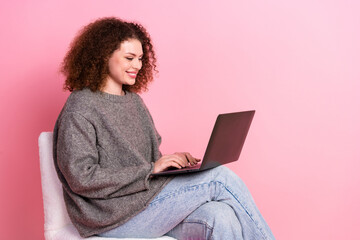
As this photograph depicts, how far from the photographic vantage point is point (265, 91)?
270 centimetres

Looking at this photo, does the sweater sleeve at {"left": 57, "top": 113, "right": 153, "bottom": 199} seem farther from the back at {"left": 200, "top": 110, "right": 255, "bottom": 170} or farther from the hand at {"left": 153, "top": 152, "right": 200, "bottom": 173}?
the back at {"left": 200, "top": 110, "right": 255, "bottom": 170}

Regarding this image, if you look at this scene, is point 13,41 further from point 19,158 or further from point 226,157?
point 226,157

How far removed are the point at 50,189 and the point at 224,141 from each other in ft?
2.17

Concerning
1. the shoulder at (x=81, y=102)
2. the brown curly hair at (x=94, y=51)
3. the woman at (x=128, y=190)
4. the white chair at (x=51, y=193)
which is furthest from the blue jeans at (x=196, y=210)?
the brown curly hair at (x=94, y=51)

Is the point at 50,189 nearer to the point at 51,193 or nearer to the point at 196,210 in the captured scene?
the point at 51,193

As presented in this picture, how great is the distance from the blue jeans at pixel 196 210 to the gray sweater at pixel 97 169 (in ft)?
0.12

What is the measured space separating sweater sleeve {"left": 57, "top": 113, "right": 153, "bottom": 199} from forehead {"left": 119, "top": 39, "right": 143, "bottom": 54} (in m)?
0.35

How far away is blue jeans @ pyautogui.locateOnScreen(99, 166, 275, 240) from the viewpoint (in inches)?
64.7

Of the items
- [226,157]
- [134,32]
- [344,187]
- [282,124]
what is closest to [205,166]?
[226,157]

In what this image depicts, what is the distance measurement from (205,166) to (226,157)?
133 mm

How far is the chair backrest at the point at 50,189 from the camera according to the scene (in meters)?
1.80

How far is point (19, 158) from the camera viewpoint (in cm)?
262

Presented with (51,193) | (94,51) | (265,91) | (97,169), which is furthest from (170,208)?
(265,91)

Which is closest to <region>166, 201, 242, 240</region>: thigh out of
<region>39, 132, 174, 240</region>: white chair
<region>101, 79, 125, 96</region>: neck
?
<region>39, 132, 174, 240</region>: white chair
